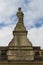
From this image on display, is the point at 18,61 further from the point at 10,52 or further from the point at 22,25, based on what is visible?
the point at 22,25

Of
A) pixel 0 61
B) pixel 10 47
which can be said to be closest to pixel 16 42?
pixel 10 47

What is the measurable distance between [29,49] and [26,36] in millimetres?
1601

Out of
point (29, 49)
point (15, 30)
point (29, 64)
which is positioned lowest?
point (29, 64)

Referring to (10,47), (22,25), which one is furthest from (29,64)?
(22,25)

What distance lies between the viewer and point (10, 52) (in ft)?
74.8

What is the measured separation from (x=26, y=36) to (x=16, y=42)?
4.11 ft

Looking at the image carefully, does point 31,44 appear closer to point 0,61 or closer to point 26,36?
point 26,36

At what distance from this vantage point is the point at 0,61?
891 inches

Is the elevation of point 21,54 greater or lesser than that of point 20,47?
lesser

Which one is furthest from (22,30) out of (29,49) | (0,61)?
(0,61)

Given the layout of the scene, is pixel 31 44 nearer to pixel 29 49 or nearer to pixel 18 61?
pixel 29 49

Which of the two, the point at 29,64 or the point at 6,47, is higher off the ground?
the point at 6,47

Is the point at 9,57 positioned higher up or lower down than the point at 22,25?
lower down

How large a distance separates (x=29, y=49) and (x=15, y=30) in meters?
2.48
